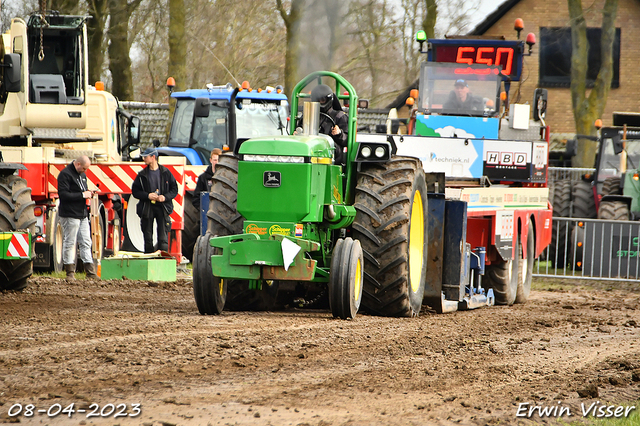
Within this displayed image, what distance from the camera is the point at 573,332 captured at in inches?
365

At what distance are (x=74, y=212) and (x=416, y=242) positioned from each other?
5.63 meters

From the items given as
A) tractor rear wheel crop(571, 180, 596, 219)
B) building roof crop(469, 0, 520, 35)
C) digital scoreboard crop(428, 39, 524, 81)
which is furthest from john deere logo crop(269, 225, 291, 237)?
building roof crop(469, 0, 520, 35)

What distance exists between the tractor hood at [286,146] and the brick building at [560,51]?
29580 millimetres

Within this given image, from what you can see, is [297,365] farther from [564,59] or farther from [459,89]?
[564,59]

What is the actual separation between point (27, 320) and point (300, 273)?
245cm

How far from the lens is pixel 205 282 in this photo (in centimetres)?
845

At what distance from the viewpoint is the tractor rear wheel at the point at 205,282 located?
8406mm

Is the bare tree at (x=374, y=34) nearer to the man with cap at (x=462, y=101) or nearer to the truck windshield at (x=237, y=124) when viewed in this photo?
the man with cap at (x=462, y=101)

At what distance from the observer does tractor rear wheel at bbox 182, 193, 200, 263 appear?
1592cm

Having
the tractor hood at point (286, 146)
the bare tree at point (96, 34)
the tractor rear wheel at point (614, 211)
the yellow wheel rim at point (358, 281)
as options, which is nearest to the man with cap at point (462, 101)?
the tractor rear wheel at point (614, 211)

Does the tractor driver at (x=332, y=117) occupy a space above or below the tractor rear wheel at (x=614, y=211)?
above

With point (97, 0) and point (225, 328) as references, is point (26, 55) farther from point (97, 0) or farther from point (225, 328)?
point (97, 0)

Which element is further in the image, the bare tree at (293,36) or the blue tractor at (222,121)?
the blue tractor at (222,121)

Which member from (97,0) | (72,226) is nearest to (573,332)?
(72,226)
